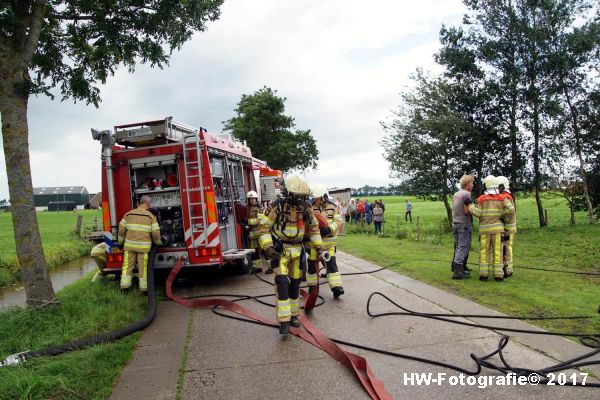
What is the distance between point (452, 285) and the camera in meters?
7.37

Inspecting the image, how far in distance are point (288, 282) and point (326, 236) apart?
43.8 inches

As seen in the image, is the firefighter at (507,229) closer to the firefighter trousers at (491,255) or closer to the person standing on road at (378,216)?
the firefighter trousers at (491,255)

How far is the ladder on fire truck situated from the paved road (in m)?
1.66

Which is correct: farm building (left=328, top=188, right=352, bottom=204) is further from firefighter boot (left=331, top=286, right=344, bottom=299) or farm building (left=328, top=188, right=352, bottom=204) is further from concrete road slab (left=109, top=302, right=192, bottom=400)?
concrete road slab (left=109, top=302, right=192, bottom=400)

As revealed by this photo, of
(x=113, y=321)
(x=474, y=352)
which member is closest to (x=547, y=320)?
(x=474, y=352)

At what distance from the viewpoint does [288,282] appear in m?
5.29

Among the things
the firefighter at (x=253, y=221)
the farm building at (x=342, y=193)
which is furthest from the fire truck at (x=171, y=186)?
the farm building at (x=342, y=193)

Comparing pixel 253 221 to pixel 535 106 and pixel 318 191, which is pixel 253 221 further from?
pixel 535 106

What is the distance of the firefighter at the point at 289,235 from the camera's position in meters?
5.30

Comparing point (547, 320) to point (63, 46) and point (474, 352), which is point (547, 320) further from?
point (63, 46)

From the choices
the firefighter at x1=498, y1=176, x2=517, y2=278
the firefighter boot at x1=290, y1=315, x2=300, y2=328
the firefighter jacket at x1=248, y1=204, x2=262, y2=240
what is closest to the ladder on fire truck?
the firefighter jacket at x1=248, y1=204, x2=262, y2=240

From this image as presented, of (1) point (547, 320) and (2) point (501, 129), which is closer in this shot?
(1) point (547, 320)

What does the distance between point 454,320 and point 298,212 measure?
2201mm

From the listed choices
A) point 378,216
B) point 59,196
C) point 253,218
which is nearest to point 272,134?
point 378,216
